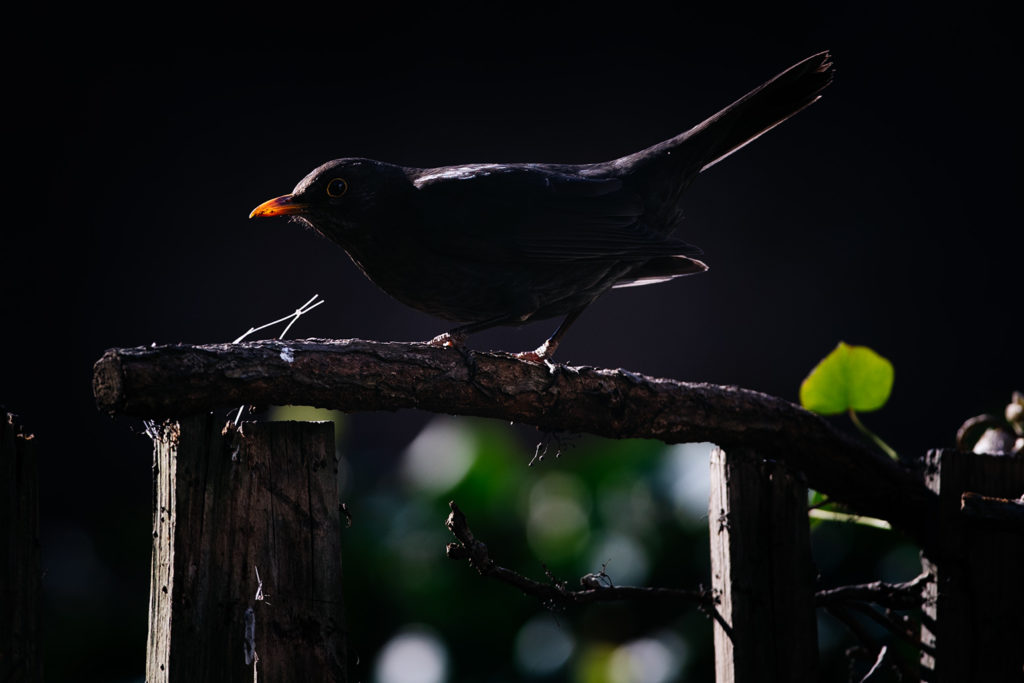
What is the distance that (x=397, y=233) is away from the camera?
2191 millimetres

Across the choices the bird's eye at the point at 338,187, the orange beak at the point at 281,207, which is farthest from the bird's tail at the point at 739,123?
the orange beak at the point at 281,207

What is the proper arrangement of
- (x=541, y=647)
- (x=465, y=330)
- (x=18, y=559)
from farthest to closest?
(x=541, y=647) → (x=465, y=330) → (x=18, y=559)

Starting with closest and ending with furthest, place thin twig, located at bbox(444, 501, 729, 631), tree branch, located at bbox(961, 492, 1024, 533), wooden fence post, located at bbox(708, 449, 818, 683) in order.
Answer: thin twig, located at bbox(444, 501, 729, 631) < tree branch, located at bbox(961, 492, 1024, 533) < wooden fence post, located at bbox(708, 449, 818, 683)

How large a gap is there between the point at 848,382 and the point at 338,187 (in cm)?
134

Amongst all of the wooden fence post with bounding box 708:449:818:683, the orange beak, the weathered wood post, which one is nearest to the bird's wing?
the orange beak

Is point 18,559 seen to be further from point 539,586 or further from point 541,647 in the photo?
point 541,647

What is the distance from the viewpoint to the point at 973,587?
1.81m

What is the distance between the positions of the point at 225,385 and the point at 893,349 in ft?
13.6

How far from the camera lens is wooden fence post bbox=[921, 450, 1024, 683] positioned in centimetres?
178

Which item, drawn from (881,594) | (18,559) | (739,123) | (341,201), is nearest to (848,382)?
(881,594)

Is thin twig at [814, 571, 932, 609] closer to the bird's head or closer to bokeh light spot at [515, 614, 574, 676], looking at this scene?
bokeh light spot at [515, 614, 574, 676]

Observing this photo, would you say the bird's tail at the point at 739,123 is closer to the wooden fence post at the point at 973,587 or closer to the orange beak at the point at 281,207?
the orange beak at the point at 281,207

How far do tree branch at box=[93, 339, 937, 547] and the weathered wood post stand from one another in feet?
0.41

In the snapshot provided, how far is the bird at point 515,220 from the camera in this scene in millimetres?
2166
